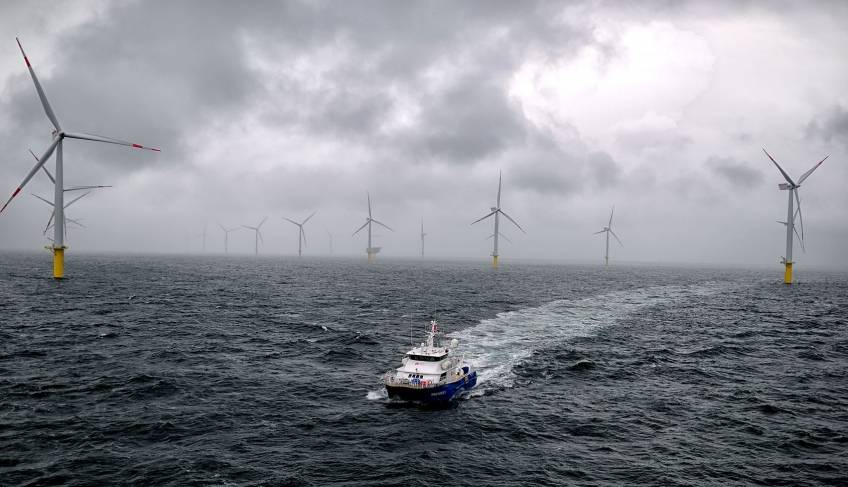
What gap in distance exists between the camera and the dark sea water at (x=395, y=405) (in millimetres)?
37281

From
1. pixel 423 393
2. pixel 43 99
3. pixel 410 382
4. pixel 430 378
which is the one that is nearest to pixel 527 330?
pixel 430 378

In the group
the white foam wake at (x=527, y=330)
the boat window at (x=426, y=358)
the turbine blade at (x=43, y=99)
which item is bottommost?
the white foam wake at (x=527, y=330)

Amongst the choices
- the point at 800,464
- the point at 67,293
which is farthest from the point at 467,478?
the point at 67,293

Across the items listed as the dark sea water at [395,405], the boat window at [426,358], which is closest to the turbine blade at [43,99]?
the dark sea water at [395,405]

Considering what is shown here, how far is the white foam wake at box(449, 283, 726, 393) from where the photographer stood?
6792 cm

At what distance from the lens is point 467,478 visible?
119 ft

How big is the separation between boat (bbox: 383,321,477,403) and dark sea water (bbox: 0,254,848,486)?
1.76m

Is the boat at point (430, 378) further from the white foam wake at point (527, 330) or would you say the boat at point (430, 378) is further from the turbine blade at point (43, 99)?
the turbine blade at point (43, 99)

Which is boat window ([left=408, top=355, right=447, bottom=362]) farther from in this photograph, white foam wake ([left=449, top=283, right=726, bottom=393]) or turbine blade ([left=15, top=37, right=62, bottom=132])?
turbine blade ([left=15, top=37, right=62, bottom=132])

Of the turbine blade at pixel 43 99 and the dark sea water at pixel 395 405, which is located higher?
the turbine blade at pixel 43 99

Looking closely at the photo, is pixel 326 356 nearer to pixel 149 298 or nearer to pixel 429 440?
pixel 429 440

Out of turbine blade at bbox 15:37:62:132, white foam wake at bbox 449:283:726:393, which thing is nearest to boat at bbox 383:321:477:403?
white foam wake at bbox 449:283:726:393

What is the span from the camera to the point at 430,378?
5203 cm

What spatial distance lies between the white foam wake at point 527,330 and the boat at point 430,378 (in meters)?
5.50
